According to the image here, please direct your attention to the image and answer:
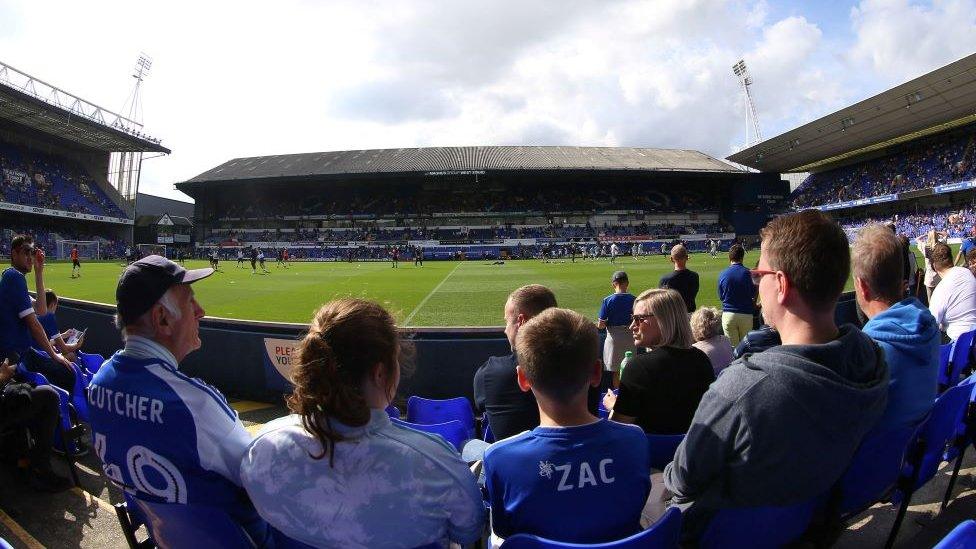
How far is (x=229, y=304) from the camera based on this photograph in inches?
655

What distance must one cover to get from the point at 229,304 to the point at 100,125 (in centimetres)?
4784

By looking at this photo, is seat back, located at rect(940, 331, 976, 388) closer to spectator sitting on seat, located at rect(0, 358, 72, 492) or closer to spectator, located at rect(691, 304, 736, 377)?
spectator, located at rect(691, 304, 736, 377)

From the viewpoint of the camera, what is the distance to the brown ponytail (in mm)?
1646

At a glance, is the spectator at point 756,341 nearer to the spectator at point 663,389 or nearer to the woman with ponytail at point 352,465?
the spectator at point 663,389

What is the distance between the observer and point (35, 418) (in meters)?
4.23

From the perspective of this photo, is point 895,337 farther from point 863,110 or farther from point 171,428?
point 863,110

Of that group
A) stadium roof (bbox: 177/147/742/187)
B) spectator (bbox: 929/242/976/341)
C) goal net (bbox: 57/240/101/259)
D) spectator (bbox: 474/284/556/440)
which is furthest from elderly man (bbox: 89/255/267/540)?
goal net (bbox: 57/240/101/259)

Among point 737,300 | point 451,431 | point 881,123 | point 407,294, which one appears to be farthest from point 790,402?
point 881,123

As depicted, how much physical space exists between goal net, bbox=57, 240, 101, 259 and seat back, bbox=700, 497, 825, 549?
64860 millimetres

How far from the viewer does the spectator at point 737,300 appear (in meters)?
7.26

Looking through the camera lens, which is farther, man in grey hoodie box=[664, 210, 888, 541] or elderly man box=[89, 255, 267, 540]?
elderly man box=[89, 255, 267, 540]

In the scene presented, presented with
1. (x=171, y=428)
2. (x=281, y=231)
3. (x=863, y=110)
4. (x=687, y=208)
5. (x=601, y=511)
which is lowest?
(x=601, y=511)

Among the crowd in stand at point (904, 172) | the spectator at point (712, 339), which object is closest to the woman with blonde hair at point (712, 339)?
the spectator at point (712, 339)

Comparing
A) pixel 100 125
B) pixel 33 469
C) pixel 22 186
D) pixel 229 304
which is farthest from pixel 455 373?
pixel 22 186
